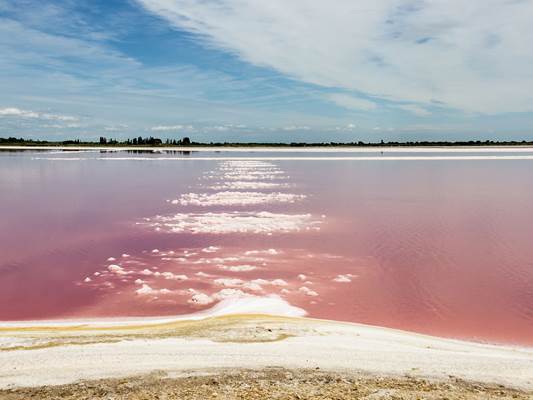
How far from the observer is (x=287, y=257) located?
45.4ft

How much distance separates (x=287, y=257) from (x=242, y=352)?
6.63 m

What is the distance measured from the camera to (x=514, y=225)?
18.4 metres

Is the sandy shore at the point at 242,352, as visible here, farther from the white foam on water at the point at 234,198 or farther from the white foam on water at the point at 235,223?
the white foam on water at the point at 234,198

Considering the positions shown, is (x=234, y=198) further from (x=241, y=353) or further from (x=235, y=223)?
(x=241, y=353)

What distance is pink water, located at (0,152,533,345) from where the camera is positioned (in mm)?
10078

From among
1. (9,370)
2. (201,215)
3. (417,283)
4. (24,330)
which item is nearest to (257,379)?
(9,370)

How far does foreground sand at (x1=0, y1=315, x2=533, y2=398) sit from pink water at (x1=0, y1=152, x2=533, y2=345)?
1.14 m

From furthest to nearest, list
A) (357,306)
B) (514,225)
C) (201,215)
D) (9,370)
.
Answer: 1. (201,215)
2. (514,225)
3. (357,306)
4. (9,370)

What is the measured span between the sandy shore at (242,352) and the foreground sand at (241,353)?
14mm

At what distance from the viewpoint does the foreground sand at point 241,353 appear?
6.50 metres

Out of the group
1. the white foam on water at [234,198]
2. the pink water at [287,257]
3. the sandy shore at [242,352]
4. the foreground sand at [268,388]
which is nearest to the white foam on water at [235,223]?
the pink water at [287,257]

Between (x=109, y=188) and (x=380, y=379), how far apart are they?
27746 millimetres

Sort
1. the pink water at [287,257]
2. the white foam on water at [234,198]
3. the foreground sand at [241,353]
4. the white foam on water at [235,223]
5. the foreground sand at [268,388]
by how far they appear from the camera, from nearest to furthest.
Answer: the foreground sand at [268,388]
the foreground sand at [241,353]
the pink water at [287,257]
the white foam on water at [235,223]
the white foam on water at [234,198]

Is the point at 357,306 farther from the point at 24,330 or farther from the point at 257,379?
the point at 24,330
